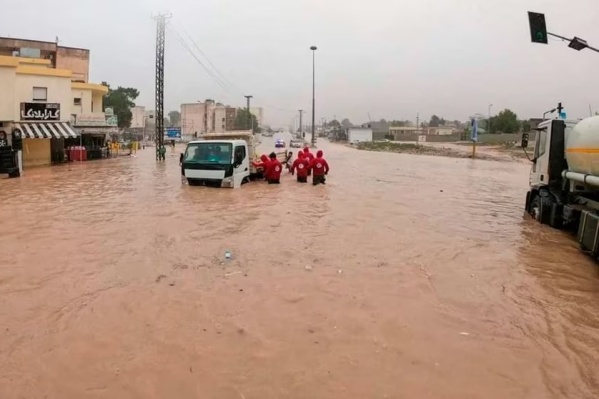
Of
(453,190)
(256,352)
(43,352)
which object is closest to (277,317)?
(256,352)

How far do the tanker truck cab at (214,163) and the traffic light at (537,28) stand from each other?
9.66 meters

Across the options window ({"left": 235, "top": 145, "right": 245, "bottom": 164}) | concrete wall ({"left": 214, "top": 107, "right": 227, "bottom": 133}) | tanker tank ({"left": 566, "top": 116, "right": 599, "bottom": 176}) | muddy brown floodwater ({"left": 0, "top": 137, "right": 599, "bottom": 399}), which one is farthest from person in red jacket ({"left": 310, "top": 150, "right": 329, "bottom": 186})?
concrete wall ({"left": 214, "top": 107, "right": 227, "bottom": 133})

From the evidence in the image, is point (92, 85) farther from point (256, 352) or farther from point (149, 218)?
point (256, 352)

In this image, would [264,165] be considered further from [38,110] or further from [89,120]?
[89,120]

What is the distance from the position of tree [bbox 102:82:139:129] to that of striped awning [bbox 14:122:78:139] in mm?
43728

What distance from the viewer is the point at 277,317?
5500mm

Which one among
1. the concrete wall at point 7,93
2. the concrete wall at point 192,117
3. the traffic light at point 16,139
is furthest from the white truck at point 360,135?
the concrete wall at point 7,93

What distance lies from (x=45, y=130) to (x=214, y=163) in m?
15.4

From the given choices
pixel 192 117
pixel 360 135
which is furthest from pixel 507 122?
pixel 192 117

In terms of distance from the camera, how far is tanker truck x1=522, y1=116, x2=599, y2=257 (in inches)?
352

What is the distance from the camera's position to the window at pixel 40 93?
28.6 m

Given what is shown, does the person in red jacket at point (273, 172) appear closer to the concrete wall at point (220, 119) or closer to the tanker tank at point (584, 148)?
the tanker tank at point (584, 148)

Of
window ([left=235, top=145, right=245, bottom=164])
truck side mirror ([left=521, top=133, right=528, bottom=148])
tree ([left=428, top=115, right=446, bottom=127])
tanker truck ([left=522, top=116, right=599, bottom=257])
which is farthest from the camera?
tree ([left=428, top=115, right=446, bottom=127])

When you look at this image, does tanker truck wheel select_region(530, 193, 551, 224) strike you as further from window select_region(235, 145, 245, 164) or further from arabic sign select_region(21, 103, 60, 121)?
arabic sign select_region(21, 103, 60, 121)
